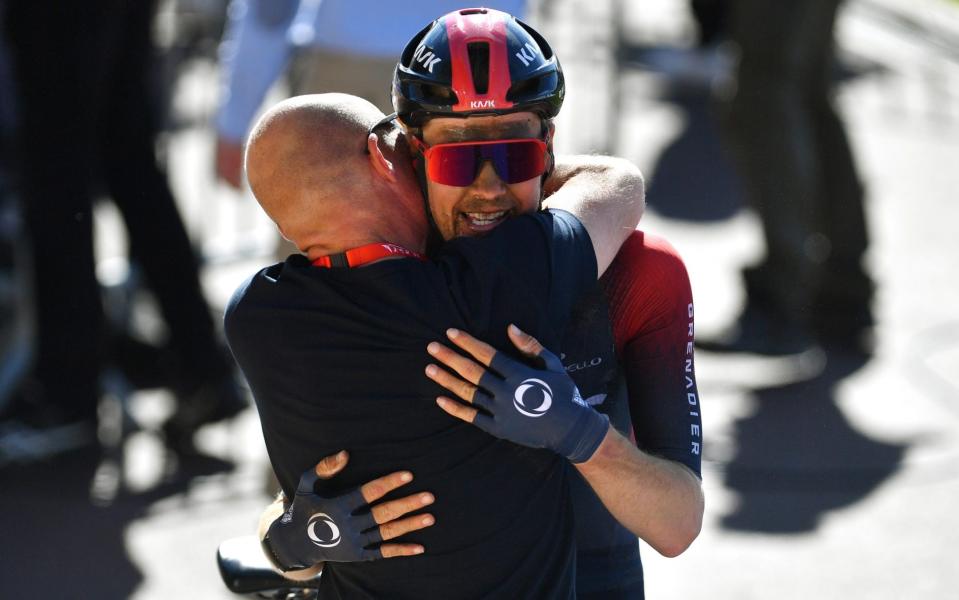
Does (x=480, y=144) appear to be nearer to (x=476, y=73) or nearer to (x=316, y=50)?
(x=476, y=73)

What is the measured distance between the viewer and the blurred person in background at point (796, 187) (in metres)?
6.17

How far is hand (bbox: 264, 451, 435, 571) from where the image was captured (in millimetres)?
2301

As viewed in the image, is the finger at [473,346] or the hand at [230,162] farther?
the hand at [230,162]

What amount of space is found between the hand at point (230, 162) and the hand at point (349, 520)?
8.08 ft

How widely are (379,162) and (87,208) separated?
3065 mm

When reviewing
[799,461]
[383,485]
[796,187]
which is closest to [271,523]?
[383,485]

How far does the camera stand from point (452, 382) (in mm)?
2227

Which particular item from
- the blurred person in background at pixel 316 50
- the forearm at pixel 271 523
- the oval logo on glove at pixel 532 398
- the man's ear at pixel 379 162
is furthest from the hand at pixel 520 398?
the blurred person in background at pixel 316 50

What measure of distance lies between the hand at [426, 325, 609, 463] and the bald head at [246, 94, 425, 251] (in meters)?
0.29

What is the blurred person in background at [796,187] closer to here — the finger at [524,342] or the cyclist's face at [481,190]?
the cyclist's face at [481,190]

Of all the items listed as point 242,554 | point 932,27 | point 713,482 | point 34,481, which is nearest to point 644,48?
point 932,27

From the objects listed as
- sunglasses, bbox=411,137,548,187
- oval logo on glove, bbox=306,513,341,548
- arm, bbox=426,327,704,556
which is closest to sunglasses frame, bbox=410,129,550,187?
sunglasses, bbox=411,137,548,187

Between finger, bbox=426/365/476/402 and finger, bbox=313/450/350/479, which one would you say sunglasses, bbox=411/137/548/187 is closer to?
finger, bbox=426/365/476/402

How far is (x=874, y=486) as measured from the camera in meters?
5.28
